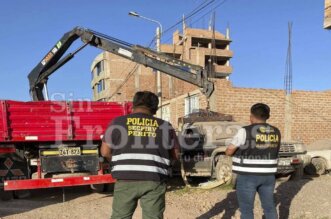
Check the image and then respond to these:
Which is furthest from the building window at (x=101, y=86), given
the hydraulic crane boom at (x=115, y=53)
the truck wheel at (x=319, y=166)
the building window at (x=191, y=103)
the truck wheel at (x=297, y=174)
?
the truck wheel at (x=297, y=174)

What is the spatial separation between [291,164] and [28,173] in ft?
19.4

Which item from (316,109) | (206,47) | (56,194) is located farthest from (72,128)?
(206,47)

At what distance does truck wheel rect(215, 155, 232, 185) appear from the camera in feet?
30.0

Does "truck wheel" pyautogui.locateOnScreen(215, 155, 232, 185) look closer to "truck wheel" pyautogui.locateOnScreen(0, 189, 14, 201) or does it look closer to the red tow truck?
the red tow truck

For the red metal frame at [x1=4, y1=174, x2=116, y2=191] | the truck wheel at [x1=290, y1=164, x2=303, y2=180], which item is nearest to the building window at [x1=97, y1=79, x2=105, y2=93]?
the truck wheel at [x1=290, y1=164, x2=303, y2=180]

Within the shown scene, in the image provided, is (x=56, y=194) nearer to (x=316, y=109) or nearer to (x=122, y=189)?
(x=122, y=189)

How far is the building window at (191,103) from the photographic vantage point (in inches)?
725

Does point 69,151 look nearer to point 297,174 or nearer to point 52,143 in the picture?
point 52,143

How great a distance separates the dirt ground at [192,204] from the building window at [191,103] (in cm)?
927

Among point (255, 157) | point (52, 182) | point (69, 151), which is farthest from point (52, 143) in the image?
point (255, 157)

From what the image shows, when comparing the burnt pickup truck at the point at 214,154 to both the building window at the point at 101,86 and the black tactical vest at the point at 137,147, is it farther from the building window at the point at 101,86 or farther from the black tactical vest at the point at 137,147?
the building window at the point at 101,86

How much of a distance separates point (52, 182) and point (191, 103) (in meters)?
11.9

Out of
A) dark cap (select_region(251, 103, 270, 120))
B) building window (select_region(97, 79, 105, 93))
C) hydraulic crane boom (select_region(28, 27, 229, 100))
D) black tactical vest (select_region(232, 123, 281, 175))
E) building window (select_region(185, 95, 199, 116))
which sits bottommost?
black tactical vest (select_region(232, 123, 281, 175))

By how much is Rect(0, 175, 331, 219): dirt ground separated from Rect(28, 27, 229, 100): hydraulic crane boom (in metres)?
3.02
